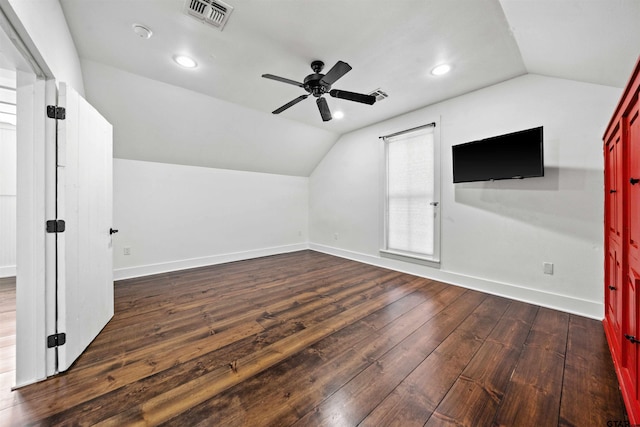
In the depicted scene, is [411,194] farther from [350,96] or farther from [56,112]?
[56,112]

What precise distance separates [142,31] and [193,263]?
3309 millimetres

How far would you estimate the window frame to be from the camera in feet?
11.0

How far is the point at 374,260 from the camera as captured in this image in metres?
4.25

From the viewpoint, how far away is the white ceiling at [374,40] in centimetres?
166

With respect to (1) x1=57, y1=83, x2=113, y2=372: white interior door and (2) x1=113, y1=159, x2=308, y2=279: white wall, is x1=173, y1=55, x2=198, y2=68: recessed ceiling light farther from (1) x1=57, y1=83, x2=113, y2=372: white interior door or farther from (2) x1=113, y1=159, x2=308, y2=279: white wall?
(2) x1=113, y1=159, x2=308, y2=279: white wall

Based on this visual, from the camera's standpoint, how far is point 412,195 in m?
3.81

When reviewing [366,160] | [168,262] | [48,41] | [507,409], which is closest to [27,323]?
[48,41]

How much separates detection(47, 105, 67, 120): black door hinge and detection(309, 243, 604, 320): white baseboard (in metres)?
4.12

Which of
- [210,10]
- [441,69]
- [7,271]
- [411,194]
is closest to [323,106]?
[210,10]

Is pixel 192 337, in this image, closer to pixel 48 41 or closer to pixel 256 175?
pixel 48 41

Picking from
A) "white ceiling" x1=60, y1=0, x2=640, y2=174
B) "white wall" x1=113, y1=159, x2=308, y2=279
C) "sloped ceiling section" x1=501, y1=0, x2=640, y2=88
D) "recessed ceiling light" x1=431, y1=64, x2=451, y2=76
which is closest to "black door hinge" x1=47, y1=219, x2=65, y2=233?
"white ceiling" x1=60, y1=0, x2=640, y2=174

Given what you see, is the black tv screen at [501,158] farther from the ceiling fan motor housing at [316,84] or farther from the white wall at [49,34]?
the white wall at [49,34]

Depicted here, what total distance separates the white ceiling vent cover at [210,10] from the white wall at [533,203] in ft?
9.49

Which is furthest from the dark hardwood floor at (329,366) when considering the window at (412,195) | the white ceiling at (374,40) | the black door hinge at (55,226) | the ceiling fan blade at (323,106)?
the white ceiling at (374,40)
